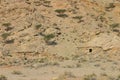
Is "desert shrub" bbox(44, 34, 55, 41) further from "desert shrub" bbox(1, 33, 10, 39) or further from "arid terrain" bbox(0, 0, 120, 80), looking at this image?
"desert shrub" bbox(1, 33, 10, 39)

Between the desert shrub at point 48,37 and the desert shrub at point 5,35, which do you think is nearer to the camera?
the desert shrub at point 48,37

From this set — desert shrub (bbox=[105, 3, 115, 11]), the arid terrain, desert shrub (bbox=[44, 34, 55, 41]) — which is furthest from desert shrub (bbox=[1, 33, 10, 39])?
desert shrub (bbox=[105, 3, 115, 11])

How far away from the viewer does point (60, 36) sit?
26.0m

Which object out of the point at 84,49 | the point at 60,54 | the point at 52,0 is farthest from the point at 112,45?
the point at 52,0

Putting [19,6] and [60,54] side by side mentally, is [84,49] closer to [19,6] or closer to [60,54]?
[60,54]

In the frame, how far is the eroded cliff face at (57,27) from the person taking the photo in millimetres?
24969

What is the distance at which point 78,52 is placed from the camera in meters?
24.8

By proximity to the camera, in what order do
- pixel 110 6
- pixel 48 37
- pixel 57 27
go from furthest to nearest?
pixel 110 6
pixel 57 27
pixel 48 37

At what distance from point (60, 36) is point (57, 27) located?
895mm

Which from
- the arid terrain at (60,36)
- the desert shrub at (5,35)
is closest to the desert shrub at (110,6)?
the arid terrain at (60,36)

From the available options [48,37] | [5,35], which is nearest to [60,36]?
[48,37]

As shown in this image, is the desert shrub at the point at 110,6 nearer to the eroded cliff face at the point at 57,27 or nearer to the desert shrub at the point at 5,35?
the eroded cliff face at the point at 57,27

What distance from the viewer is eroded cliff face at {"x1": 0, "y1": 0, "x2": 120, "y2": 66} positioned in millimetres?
24969

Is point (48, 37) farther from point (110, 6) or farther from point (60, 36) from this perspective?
point (110, 6)
